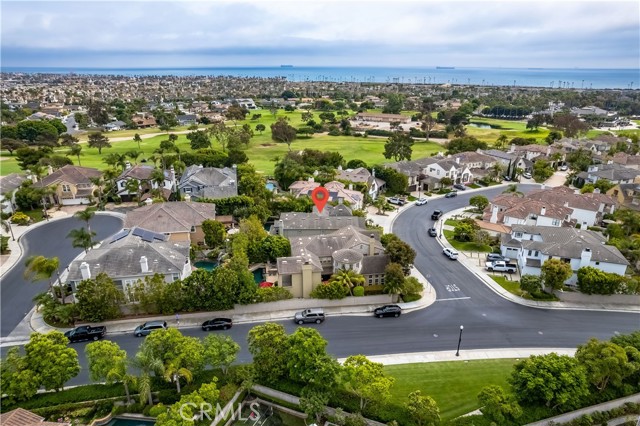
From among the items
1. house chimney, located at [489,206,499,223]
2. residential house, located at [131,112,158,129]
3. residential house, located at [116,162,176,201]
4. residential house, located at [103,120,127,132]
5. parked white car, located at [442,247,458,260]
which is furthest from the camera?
residential house, located at [131,112,158,129]

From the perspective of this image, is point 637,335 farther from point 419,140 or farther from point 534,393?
point 419,140

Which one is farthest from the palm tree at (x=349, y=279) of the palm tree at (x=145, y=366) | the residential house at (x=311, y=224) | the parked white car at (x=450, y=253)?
the palm tree at (x=145, y=366)

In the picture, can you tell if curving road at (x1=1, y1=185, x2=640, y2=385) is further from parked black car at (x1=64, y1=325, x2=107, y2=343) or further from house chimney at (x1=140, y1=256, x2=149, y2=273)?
house chimney at (x1=140, y1=256, x2=149, y2=273)

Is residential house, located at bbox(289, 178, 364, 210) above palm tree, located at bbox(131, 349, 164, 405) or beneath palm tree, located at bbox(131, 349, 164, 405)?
above

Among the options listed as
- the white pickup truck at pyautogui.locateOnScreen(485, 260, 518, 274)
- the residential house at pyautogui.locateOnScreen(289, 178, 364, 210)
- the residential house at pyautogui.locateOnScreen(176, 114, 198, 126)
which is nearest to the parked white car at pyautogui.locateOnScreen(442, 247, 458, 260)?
the white pickup truck at pyautogui.locateOnScreen(485, 260, 518, 274)

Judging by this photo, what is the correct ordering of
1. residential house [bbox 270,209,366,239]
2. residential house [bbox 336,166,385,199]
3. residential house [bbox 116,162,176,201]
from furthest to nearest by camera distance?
1. residential house [bbox 336,166,385,199]
2. residential house [bbox 116,162,176,201]
3. residential house [bbox 270,209,366,239]

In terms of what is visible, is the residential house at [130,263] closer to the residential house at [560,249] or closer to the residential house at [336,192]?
the residential house at [336,192]

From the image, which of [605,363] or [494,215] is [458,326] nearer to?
[605,363]
